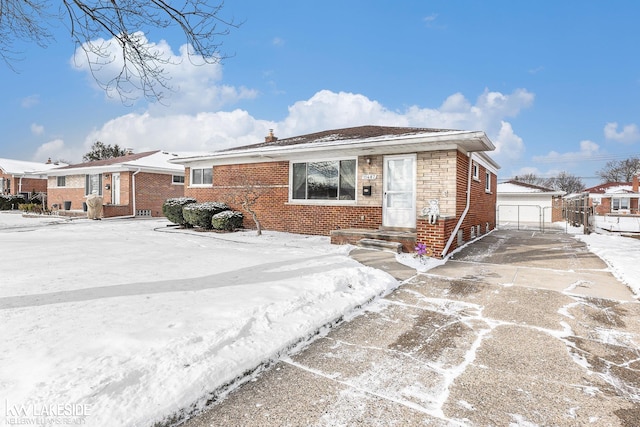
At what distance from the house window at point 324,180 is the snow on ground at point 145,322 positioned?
3770 millimetres

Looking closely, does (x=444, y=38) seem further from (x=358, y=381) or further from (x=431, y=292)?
(x=358, y=381)

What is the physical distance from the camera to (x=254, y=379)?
249 cm

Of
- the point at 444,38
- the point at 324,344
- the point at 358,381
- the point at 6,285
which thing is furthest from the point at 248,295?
the point at 444,38

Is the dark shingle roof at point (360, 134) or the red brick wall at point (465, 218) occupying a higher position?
the dark shingle roof at point (360, 134)

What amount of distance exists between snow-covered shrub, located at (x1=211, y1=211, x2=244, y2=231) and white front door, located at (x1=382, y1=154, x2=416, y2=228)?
5.33 m

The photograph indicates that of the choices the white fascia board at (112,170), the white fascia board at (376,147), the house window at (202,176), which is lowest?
the house window at (202,176)

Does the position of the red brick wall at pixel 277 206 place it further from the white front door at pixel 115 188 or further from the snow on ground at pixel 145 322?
the white front door at pixel 115 188

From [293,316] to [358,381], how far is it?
3.98 feet

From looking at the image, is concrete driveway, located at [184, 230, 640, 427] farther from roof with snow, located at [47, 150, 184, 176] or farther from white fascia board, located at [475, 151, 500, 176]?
roof with snow, located at [47, 150, 184, 176]

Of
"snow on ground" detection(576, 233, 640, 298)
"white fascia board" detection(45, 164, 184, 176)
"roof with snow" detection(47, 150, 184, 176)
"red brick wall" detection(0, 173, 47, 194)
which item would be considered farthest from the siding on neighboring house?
"snow on ground" detection(576, 233, 640, 298)

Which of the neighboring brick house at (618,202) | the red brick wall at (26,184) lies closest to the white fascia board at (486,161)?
the neighboring brick house at (618,202)

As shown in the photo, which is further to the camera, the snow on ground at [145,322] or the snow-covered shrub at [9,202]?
the snow-covered shrub at [9,202]

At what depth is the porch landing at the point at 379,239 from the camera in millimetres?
7953

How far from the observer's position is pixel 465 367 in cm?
273
